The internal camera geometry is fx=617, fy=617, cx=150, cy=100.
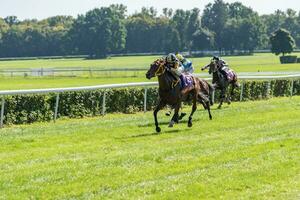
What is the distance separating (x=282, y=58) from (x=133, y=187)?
70.6m

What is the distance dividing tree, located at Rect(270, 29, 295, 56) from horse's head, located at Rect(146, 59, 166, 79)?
247 feet

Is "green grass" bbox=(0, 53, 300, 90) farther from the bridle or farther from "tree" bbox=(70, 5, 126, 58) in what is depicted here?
"tree" bbox=(70, 5, 126, 58)

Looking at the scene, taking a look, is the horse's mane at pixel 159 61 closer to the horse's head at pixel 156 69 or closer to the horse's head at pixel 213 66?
the horse's head at pixel 156 69

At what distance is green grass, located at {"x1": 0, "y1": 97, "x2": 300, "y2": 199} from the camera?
23.0ft

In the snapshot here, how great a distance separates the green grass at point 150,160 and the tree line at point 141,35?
101944 millimetres

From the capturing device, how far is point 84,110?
1579cm

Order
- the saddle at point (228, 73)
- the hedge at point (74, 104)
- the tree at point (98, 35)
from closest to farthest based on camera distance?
the hedge at point (74, 104) → the saddle at point (228, 73) → the tree at point (98, 35)

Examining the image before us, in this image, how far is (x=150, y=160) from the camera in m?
8.88

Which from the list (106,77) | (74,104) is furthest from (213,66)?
(106,77)

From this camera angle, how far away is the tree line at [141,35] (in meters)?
117

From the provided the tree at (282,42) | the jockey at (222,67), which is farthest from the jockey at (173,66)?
the tree at (282,42)

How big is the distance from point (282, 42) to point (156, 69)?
251 ft

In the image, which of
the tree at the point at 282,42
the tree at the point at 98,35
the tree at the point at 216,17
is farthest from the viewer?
the tree at the point at 216,17

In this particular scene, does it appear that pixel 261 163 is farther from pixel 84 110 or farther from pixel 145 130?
pixel 84 110
